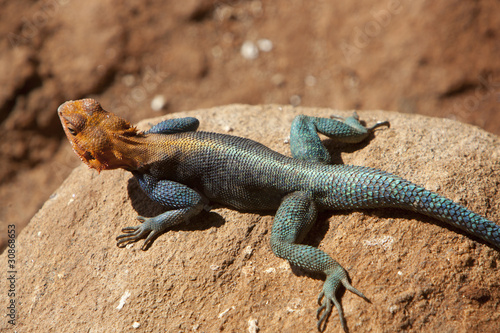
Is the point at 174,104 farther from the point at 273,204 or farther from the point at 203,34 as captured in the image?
the point at 273,204

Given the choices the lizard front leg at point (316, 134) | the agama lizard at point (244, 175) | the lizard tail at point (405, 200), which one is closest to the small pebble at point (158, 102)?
the agama lizard at point (244, 175)

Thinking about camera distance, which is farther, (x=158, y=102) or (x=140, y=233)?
(x=158, y=102)

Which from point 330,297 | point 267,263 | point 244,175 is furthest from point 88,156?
point 330,297

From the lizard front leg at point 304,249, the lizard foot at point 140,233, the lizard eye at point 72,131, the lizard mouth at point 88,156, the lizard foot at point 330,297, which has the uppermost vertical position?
the lizard eye at point 72,131

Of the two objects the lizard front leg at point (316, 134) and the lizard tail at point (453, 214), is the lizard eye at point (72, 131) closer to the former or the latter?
the lizard front leg at point (316, 134)

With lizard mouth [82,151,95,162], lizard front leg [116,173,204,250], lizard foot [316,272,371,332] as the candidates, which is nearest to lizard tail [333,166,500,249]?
lizard foot [316,272,371,332]

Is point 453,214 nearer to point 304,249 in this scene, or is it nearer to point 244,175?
point 304,249

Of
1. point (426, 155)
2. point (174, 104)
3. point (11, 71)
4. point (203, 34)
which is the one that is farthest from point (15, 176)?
point (426, 155)
